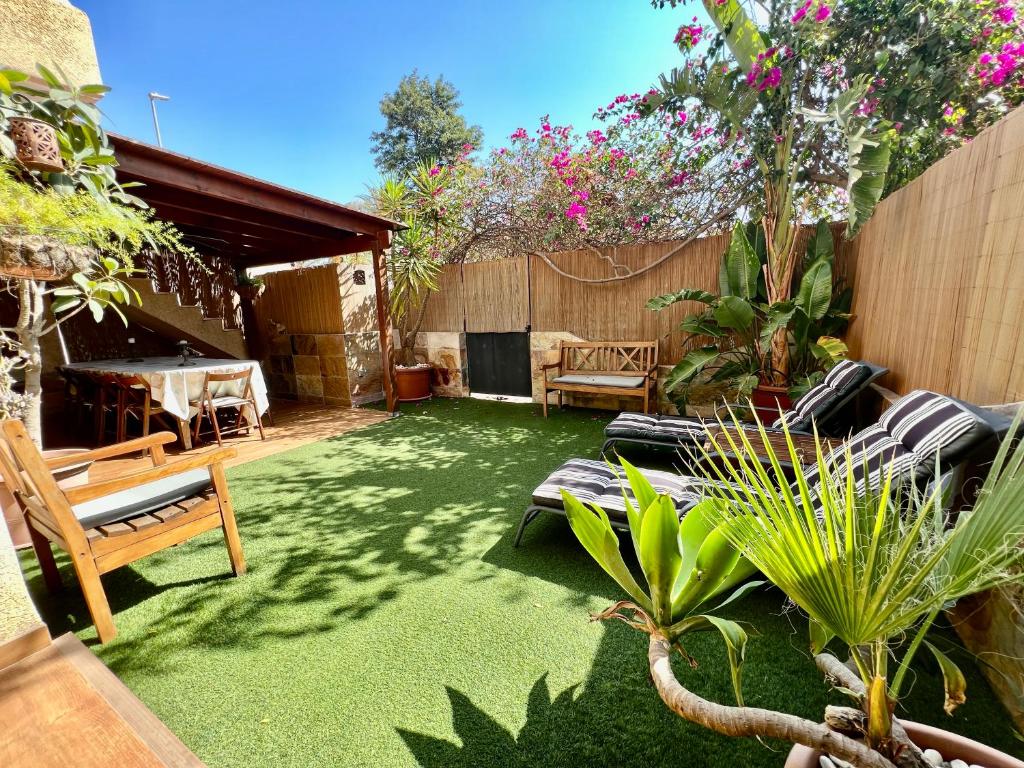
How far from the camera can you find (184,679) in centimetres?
182

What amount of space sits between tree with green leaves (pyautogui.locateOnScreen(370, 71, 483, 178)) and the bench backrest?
14.1 m

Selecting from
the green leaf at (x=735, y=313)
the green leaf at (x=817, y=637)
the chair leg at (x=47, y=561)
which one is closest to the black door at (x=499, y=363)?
the green leaf at (x=735, y=313)

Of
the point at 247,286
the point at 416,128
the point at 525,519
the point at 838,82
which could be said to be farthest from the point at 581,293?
the point at 416,128

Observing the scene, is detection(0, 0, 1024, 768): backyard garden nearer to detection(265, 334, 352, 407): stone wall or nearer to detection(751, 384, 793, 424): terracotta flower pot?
detection(751, 384, 793, 424): terracotta flower pot

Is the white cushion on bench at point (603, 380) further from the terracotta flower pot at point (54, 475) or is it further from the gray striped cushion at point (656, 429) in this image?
the terracotta flower pot at point (54, 475)

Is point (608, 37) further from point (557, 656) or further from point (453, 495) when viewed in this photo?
point (557, 656)

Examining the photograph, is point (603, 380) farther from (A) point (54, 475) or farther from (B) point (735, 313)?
(A) point (54, 475)

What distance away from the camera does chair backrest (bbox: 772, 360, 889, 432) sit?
10.3 feet

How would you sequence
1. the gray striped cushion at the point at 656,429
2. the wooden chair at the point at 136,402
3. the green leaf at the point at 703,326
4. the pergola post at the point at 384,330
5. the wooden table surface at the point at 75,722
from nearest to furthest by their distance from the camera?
the wooden table surface at the point at 75,722
the gray striped cushion at the point at 656,429
the wooden chair at the point at 136,402
the green leaf at the point at 703,326
the pergola post at the point at 384,330

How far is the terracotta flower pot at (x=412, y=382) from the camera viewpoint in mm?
7219

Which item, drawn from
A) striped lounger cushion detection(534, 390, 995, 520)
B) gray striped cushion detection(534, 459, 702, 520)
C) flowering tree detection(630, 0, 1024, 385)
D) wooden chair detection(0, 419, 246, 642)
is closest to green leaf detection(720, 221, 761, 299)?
flowering tree detection(630, 0, 1024, 385)

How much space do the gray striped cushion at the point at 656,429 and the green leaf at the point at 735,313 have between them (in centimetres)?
131

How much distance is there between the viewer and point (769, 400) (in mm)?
4613

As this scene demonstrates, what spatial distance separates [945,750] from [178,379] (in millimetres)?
6164
